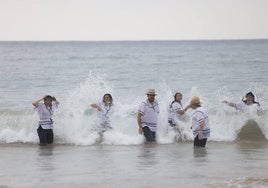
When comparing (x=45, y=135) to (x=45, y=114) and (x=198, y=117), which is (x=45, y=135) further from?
(x=198, y=117)

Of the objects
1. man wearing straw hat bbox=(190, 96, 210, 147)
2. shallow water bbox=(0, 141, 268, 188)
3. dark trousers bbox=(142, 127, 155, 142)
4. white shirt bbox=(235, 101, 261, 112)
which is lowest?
shallow water bbox=(0, 141, 268, 188)

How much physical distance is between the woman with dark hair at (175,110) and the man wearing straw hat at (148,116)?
0.82m

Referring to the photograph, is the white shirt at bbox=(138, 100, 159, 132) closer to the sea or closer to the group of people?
the group of people

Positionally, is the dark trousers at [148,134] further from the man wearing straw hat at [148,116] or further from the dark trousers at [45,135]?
the dark trousers at [45,135]

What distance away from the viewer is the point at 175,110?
1664 centimetres

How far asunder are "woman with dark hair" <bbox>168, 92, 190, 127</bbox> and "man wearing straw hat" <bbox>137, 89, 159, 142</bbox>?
2.67 feet

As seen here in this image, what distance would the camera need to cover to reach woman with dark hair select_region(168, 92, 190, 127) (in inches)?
644

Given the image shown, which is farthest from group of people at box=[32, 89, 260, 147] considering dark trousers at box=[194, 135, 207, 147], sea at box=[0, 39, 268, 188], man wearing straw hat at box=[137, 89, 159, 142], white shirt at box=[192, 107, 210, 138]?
white shirt at box=[192, 107, 210, 138]

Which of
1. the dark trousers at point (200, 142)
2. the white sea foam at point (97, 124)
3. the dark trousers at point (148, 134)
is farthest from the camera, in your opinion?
the white sea foam at point (97, 124)

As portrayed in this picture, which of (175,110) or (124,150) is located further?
(175,110)

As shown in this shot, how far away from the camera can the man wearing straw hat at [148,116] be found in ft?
51.0

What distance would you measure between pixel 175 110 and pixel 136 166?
4927 mm

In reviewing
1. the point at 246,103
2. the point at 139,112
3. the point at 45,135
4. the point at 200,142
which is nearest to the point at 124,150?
the point at 139,112

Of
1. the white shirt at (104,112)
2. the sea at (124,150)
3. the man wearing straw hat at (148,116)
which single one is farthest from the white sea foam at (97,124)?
the white shirt at (104,112)
